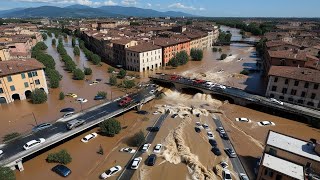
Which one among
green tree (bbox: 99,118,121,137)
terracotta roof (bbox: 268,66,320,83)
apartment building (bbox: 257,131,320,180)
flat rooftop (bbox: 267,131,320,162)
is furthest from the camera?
terracotta roof (bbox: 268,66,320,83)

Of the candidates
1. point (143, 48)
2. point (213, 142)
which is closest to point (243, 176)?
point (213, 142)

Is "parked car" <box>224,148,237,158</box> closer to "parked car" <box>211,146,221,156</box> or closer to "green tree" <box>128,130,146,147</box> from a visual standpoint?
"parked car" <box>211,146,221,156</box>

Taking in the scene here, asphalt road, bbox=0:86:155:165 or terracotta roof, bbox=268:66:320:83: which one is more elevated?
terracotta roof, bbox=268:66:320:83

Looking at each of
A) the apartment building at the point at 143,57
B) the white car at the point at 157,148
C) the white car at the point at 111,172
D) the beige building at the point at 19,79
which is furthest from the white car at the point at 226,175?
the apartment building at the point at 143,57

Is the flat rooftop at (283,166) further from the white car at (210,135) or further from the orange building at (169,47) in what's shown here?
the orange building at (169,47)

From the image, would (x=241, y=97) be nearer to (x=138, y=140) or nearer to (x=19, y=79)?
(x=138, y=140)

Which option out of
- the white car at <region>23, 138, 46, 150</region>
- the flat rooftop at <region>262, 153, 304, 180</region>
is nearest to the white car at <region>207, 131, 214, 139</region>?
the flat rooftop at <region>262, 153, 304, 180</region>

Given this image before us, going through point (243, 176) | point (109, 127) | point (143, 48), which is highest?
point (143, 48)
